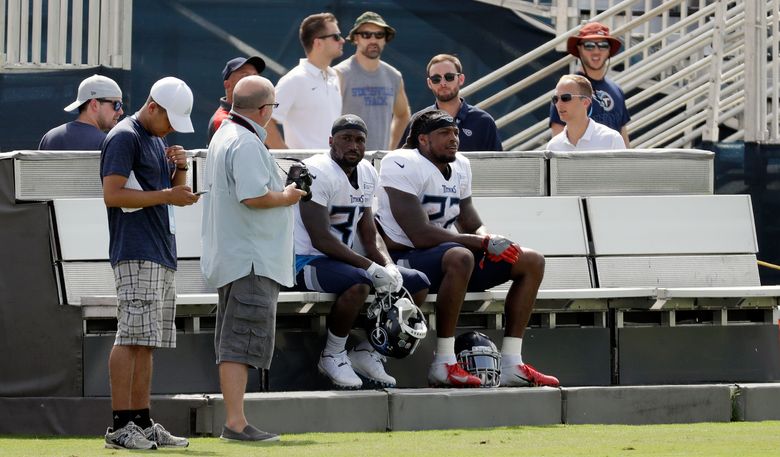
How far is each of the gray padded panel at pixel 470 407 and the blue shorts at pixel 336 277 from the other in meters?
0.61

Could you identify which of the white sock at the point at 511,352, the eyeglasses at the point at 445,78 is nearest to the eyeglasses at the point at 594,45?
the eyeglasses at the point at 445,78

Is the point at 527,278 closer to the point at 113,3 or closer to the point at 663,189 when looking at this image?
the point at 663,189

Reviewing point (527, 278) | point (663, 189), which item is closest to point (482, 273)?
point (527, 278)

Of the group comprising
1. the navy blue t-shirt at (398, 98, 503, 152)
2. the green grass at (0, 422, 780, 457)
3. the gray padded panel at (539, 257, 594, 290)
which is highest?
the navy blue t-shirt at (398, 98, 503, 152)

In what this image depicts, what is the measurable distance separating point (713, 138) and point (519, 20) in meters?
2.53

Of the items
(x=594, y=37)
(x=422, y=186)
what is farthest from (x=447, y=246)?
(x=594, y=37)

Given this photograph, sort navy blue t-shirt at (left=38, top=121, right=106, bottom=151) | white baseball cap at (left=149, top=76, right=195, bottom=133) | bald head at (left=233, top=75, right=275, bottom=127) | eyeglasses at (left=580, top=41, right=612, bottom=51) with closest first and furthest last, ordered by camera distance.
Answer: white baseball cap at (left=149, top=76, right=195, bottom=133) < bald head at (left=233, top=75, right=275, bottom=127) < navy blue t-shirt at (left=38, top=121, right=106, bottom=151) < eyeglasses at (left=580, top=41, right=612, bottom=51)

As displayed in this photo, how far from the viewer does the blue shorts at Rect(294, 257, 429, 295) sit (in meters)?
8.64

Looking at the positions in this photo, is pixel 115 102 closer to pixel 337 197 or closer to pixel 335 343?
pixel 337 197

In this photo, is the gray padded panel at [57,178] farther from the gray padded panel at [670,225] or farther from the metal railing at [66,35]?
the metal railing at [66,35]

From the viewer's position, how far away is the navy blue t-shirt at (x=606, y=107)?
1117cm

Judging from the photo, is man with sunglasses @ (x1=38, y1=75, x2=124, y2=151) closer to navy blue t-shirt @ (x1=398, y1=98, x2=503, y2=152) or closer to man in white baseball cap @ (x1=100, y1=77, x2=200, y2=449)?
man in white baseball cap @ (x1=100, y1=77, x2=200, y2=449)

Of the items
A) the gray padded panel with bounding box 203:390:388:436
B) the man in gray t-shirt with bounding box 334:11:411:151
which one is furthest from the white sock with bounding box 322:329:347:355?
the man in gray t-shirt with bounding box 334:11:411:151

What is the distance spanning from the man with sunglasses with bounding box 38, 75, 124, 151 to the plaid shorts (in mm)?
2189
